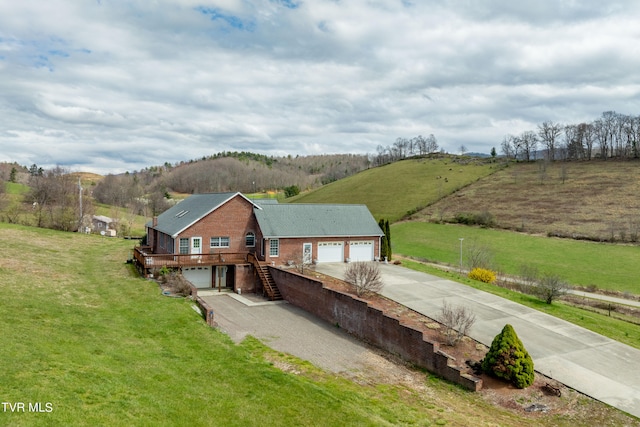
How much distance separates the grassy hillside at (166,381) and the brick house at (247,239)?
984cm

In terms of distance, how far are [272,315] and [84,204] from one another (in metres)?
42.9

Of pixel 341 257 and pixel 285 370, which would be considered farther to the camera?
pixel 341 257

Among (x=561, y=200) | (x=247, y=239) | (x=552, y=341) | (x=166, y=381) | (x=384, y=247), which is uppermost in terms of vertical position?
(x=561, y=200)

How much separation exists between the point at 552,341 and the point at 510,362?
488 centimetres

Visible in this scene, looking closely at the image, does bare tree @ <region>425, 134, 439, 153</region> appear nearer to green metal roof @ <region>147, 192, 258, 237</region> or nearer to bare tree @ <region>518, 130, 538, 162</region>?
bare tree @ <region>518, 130, 538, 162</region>

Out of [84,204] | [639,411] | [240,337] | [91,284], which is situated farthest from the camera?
[84,204]

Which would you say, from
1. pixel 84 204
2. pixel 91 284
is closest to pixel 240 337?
pixel 91 284

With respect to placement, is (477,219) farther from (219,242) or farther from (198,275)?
(198,275)

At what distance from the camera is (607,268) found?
4069cm

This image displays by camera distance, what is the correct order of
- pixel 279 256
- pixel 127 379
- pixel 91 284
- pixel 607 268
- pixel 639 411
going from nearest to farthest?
pixel 127 379 → pixel 639 411 → pixel 91 284 → pixel 279 256 → pixel 607 268

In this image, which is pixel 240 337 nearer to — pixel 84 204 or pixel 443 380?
pixel 443 380

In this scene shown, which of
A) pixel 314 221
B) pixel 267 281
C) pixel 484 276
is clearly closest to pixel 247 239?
pixel 267 281

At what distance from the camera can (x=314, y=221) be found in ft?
116

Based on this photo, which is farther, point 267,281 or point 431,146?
point 431,146
